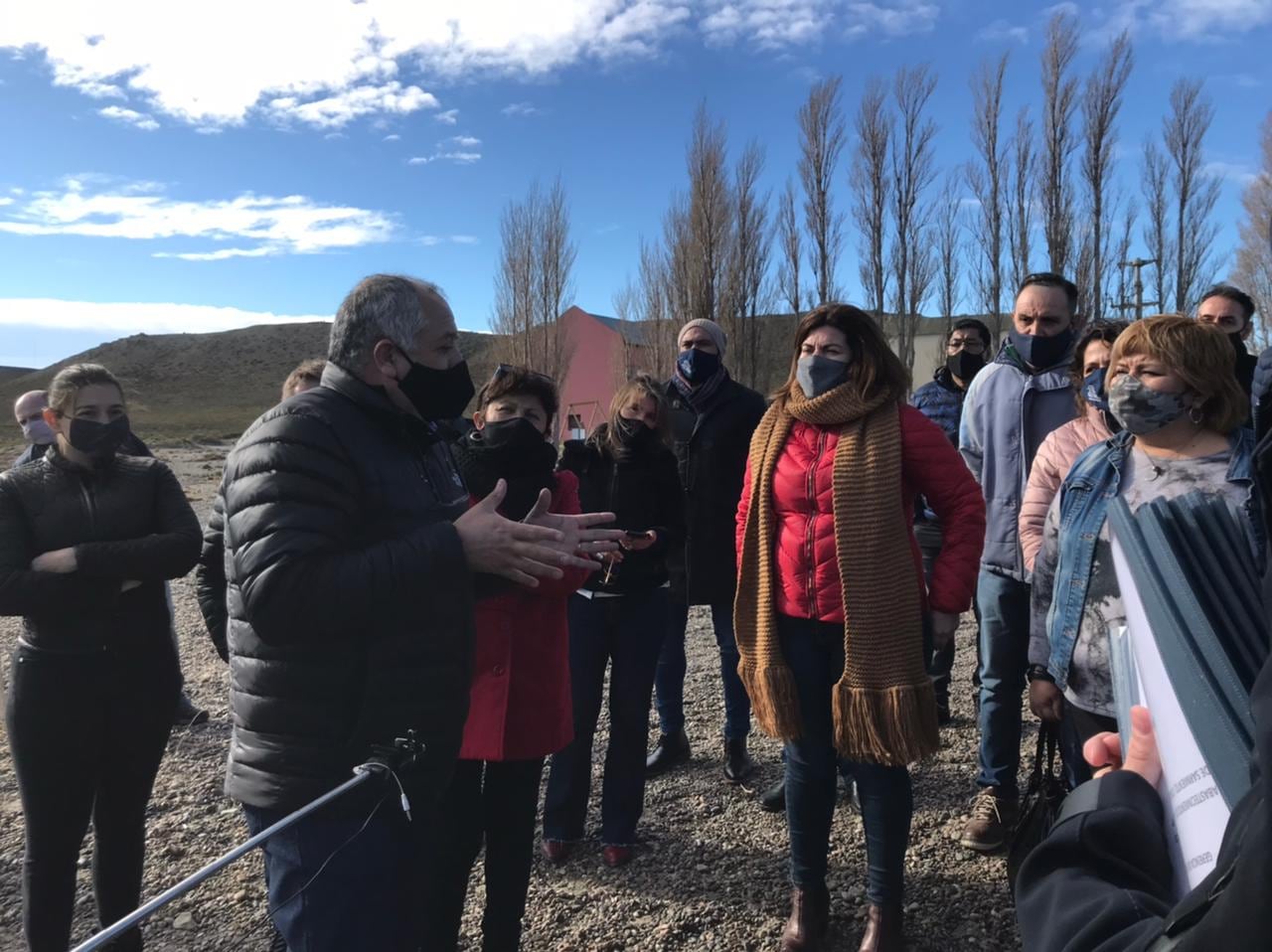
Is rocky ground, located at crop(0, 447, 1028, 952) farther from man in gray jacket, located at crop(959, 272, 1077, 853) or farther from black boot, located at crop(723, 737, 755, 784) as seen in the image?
man in gray jacket, located at crop(959, 272, 1077, 853)

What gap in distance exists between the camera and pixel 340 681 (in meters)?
1.63

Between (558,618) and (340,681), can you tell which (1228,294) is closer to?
(558,618)

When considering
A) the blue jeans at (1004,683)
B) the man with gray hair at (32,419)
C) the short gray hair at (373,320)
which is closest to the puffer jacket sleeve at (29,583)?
the short gray hair at (373,320)

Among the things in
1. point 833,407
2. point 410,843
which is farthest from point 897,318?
point 410,843

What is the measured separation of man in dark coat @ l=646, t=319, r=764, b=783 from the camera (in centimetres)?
386

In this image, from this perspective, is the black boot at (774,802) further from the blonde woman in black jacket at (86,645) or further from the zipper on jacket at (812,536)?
the blonde woman in black jacket at (86,645)

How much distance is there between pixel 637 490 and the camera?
138 inches

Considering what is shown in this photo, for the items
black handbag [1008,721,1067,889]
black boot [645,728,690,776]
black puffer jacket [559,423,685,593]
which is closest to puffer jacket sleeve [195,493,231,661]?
black puffer jacket [559,423,685,593]

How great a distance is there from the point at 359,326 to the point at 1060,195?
64.0ft

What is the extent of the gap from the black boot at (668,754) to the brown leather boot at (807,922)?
143 cm

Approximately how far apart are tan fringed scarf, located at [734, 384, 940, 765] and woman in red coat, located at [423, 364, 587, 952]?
2.28 feet

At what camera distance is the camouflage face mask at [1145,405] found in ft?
7.39

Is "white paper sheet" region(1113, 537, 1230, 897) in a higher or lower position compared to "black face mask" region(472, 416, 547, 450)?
lower

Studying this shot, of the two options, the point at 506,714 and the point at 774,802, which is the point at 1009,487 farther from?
the point at 506,714
